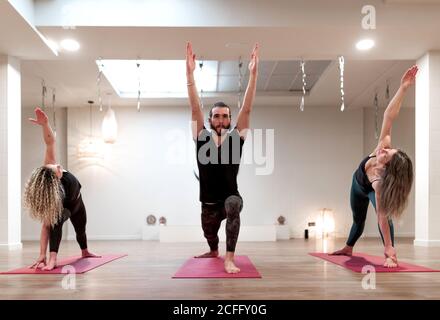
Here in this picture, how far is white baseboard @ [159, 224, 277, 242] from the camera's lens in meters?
6.66

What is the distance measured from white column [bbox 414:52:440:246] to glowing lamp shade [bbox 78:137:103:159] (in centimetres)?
517

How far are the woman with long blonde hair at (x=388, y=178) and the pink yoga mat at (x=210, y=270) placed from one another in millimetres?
900

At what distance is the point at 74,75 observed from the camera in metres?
5.74

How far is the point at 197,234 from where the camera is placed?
21.9 feet

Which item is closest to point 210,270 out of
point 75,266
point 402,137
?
point 75,266

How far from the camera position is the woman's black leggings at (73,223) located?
8.90 feet

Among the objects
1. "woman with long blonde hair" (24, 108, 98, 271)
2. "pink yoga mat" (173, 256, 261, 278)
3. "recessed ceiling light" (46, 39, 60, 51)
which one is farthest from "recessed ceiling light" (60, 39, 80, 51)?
"pink yoga mat" (173, 256, 261, 278)

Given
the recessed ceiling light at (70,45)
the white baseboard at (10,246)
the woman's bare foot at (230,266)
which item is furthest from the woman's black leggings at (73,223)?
the recessed ceiling light at (70,45)

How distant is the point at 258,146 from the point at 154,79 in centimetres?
231

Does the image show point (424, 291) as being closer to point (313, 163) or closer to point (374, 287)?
point (374, 287)

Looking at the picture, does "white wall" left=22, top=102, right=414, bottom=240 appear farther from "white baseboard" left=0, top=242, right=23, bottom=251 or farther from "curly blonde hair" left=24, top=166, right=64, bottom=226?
"curly blonde hair" left=24, top=166, right=64, bottom=226

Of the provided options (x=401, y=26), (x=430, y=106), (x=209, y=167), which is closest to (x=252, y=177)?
(x=430, y=106)

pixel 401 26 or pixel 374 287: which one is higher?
pixel 401 26

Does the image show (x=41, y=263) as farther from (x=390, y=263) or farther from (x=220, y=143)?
(x=390, y=263)
